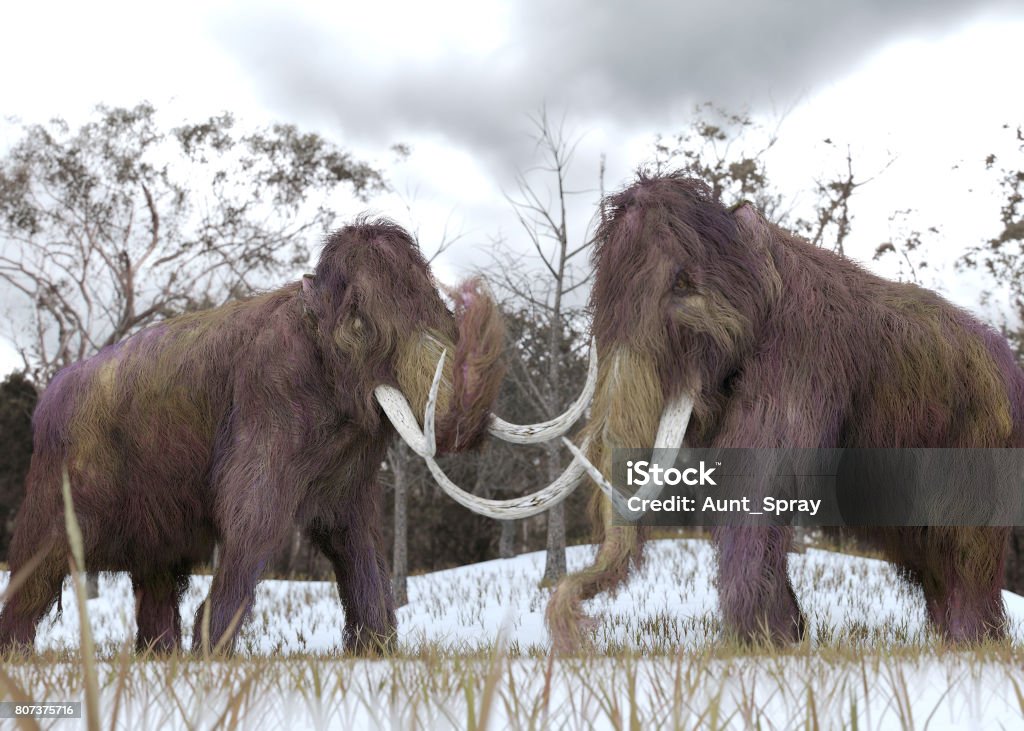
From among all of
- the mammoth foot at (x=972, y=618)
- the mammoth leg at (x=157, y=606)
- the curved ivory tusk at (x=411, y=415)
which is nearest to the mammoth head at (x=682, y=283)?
the curved ivory tusk at (x=411, y=415)

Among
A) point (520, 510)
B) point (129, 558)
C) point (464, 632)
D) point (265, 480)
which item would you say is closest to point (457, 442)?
point (520, 510)

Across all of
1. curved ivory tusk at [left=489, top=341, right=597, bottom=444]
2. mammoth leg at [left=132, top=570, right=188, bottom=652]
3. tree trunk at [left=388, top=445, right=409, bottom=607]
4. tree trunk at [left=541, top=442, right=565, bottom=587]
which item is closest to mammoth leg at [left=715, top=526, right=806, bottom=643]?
curved ivory tusk at [left=489, top=341, right=597, bottom=444]

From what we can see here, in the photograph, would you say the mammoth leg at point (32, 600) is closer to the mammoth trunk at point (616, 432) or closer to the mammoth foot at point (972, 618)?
the mammoth trunk at point (616, 432)

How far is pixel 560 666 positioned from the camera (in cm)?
234

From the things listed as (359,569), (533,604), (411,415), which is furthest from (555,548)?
(411,415)

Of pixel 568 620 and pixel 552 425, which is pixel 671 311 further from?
pixel 568 620

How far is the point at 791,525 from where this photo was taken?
142 inches

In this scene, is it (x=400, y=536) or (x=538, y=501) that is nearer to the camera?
(x=538, y=501)

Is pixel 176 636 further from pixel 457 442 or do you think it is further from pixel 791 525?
pixel 791 525

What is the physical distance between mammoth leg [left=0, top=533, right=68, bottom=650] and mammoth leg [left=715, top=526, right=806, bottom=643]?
3.05m

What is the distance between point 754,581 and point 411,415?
5.13 feet

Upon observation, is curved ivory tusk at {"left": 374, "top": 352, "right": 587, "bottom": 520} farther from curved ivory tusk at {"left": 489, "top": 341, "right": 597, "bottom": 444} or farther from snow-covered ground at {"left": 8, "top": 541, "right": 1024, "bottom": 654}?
snow-covered ground at {"left": 8, "top": 541, "right": 1024, "bottom": 654}

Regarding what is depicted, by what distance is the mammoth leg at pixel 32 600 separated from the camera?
14.4 feet

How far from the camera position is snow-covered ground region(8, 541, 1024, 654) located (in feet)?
18.5
